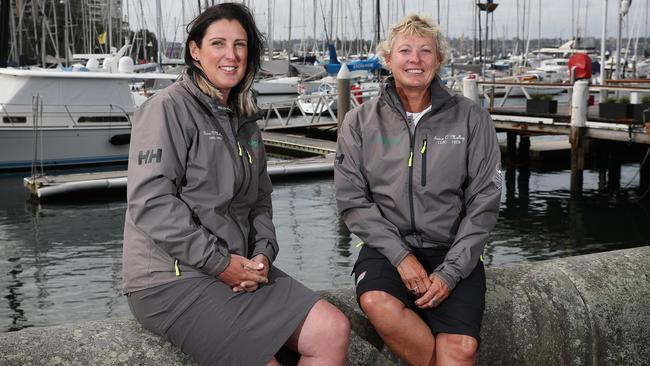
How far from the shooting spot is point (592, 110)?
69.2ft

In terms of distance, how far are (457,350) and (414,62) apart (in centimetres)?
138

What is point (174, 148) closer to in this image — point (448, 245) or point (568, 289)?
point (448, 245)

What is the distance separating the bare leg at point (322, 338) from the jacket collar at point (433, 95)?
1.17 meters

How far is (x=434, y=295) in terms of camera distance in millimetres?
3510

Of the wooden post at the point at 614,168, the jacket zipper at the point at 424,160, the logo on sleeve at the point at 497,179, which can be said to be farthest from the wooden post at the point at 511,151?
the jacket zipper at the point at 424,160

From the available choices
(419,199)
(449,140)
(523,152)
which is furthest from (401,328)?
(523,152)

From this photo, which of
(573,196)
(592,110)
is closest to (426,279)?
(573,196)

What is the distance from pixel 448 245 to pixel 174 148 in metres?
1.34

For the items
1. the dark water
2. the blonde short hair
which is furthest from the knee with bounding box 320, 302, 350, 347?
the dark water

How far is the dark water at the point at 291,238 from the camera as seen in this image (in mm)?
11211

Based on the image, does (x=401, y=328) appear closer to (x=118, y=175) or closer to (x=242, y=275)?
(x=242, y=275)

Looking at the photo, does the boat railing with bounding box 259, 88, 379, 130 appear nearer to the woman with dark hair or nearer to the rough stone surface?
the rough stone surface

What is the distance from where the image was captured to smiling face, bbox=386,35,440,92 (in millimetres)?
3965

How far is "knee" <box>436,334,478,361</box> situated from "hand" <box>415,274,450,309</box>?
0.17 metres
